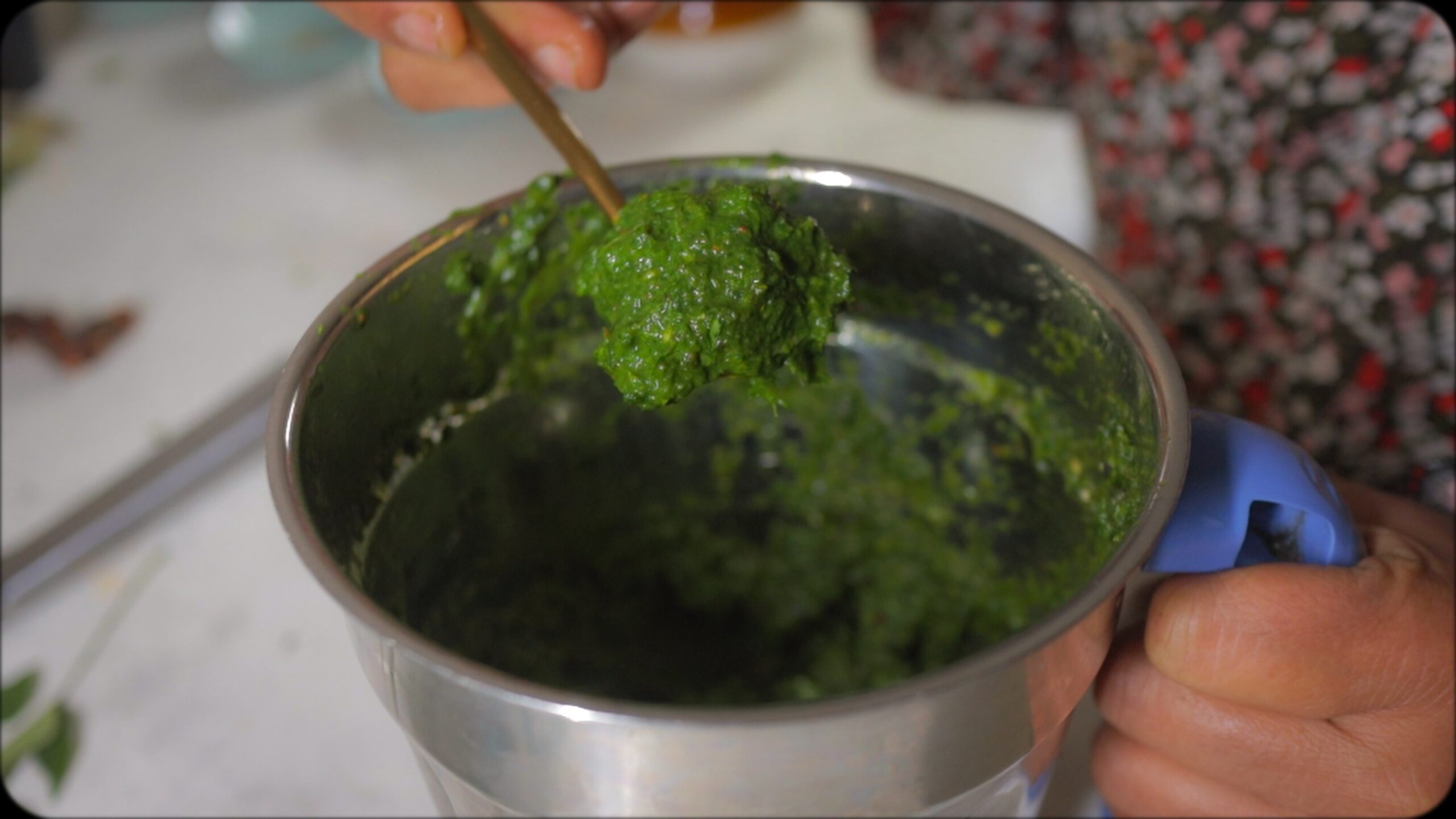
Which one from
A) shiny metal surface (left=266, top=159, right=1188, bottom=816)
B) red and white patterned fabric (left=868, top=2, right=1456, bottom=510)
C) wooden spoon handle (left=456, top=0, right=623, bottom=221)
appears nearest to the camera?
shiny metal surface (left=266, top=159, right=1188, bottom=816)

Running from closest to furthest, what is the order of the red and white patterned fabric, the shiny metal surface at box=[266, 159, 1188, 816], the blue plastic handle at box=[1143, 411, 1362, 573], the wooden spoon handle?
the shiny metal surface at box=[266, 159, 1188, 816]
the blue plastic handle at box=[1143, 411, 1362, 573]
the wooden spoon handle
the red and white patterned fabric

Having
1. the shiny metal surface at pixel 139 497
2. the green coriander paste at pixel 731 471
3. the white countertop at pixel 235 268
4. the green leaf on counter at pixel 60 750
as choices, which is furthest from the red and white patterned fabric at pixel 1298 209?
the green leaf on counter at pixel 60 750

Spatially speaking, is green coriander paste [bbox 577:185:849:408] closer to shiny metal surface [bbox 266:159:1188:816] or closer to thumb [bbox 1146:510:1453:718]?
shiny metal surface [bbox 266:159:1188:816]

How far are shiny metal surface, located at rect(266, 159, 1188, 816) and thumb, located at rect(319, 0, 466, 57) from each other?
225 millimetres

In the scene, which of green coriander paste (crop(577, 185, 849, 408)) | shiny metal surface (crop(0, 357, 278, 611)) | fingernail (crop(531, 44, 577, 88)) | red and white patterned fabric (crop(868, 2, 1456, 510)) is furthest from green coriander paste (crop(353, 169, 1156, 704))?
red and white patterned fabric (crop(868, 2, 1456, 510))

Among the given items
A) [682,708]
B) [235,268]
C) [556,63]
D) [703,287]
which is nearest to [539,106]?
[556,63]

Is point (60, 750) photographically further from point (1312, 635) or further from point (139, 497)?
point (1312, 635)

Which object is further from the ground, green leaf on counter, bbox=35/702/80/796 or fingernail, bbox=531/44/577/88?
fingernail, bbox=531/44/577/88

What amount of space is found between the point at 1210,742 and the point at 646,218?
504 mm

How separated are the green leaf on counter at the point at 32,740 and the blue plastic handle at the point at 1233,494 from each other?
858 millimetres

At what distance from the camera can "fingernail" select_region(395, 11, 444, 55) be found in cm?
84

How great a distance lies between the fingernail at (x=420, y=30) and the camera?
0.84m

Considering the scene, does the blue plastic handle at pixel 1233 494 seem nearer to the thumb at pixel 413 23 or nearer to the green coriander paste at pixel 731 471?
the green coriander paste at pixel 731 471

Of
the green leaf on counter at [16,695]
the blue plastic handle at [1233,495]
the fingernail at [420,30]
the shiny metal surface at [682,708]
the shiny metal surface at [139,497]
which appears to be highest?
the fingernail at [420,30]
